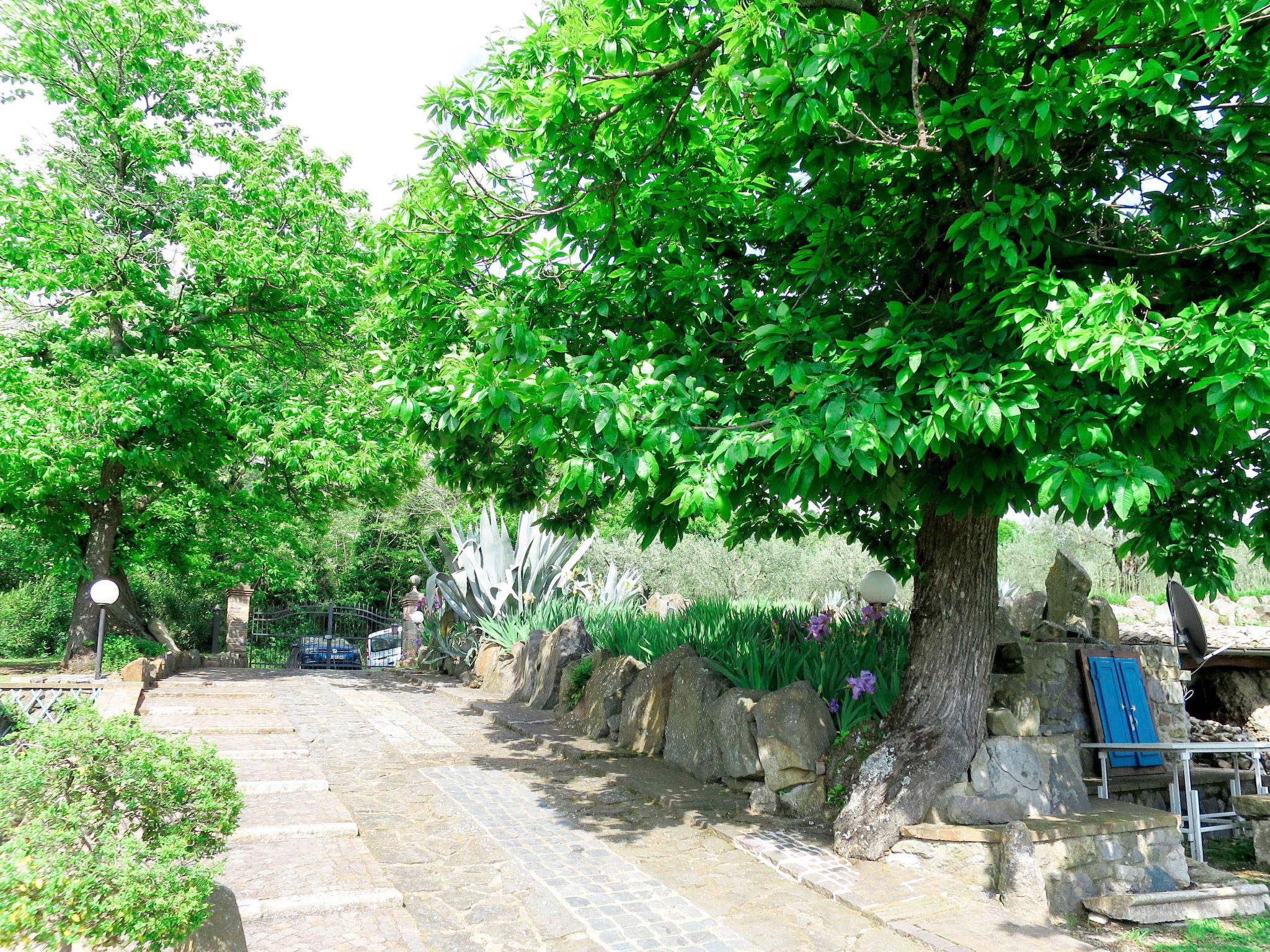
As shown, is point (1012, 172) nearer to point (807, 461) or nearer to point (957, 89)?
point (957, 89)

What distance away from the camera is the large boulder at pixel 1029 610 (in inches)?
374

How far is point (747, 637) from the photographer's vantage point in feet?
28.5

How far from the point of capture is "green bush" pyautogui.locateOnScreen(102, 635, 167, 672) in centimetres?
1327

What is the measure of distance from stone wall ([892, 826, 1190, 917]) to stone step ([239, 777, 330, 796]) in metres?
4.44

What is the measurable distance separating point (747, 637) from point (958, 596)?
10.1 ft

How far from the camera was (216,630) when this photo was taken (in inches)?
793

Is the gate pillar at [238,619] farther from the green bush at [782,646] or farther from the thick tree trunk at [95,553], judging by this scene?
the green bush at [782,646]

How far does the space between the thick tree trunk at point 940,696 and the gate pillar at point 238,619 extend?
17.0 m

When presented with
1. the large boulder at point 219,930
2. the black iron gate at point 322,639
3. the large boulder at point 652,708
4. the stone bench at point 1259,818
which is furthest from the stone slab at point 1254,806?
the black iron gate at point 322,639

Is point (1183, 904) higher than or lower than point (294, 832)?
lower

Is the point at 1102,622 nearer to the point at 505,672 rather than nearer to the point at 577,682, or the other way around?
the point at 577,682

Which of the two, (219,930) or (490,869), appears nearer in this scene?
(219,930)

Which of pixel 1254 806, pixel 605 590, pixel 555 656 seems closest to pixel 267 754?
pixel 555 656

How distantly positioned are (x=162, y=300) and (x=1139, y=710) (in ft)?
47.2
